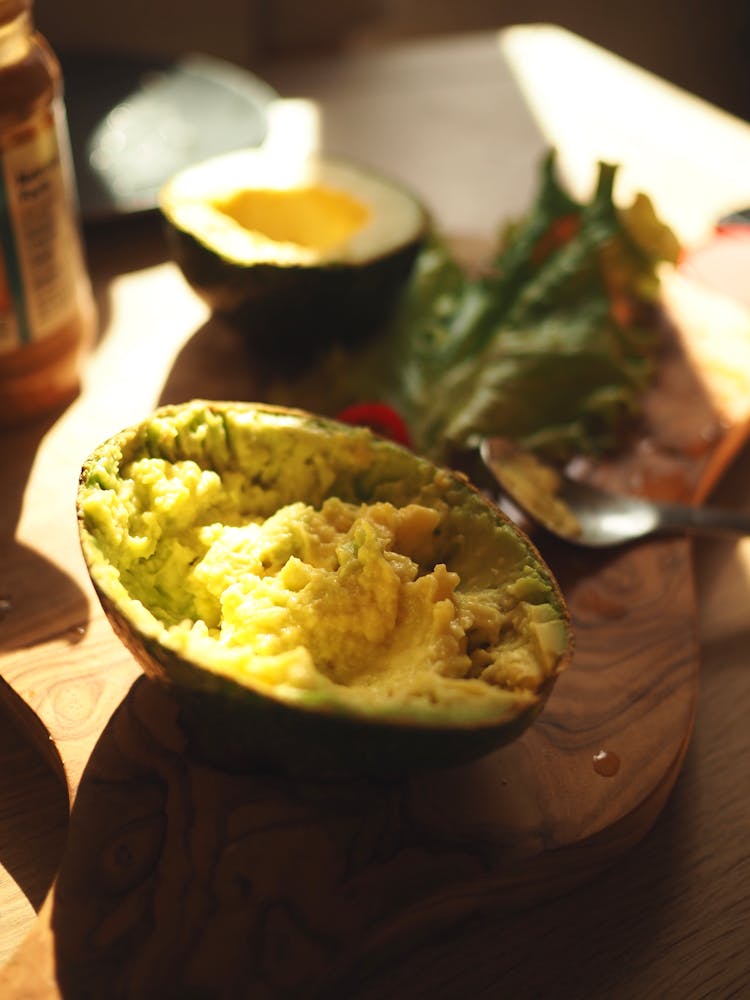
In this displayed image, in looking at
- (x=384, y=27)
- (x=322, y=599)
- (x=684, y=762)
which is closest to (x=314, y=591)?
(x=322, y=599)

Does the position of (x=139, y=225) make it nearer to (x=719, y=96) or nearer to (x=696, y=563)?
(x=696, y=563)

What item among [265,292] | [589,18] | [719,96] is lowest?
[719,96]

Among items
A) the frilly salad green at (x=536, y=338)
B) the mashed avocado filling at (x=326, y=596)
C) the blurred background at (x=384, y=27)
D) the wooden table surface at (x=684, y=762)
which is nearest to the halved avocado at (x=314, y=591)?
the mashed avocado filling at (x=326, y=596)

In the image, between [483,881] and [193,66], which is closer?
[483,881]

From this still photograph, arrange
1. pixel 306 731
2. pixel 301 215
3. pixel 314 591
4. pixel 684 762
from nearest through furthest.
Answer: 1. pixel 306 731
2. pixel 314 591
3. pixel 684 762
4. pixel 301 215

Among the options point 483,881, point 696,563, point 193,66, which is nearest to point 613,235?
point 696,563

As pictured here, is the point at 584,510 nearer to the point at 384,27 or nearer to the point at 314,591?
the point at 314,591
